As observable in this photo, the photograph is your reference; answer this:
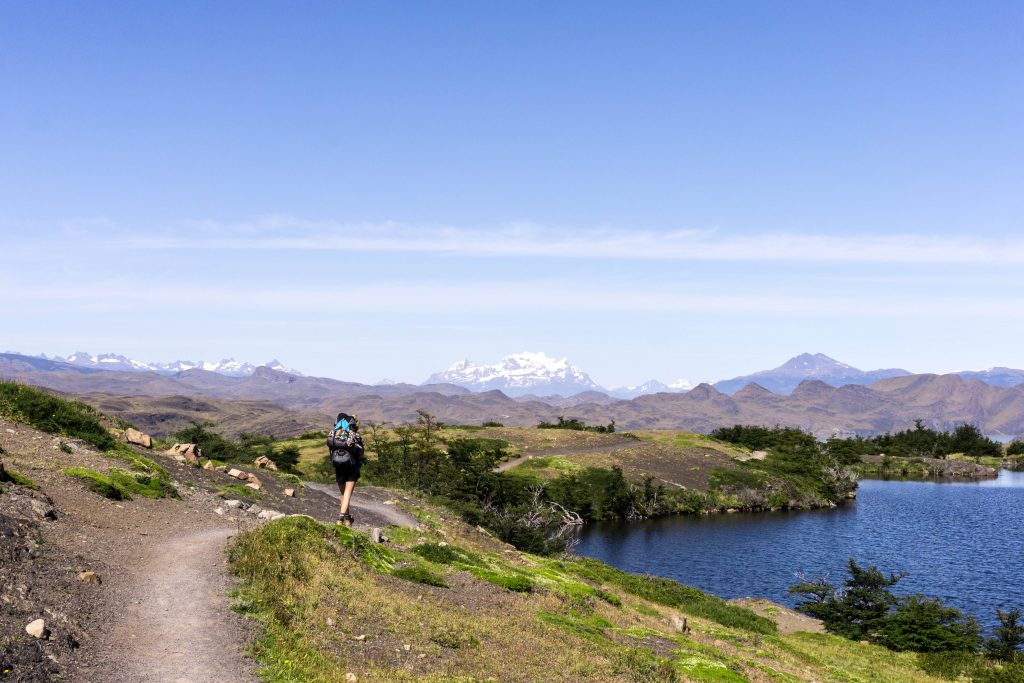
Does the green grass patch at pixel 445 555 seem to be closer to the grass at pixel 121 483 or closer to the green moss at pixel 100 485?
the grass at pixel 121 483

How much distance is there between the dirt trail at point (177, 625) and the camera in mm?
12586

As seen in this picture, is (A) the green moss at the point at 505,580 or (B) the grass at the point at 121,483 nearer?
(A) the green moss at the point at 505,580

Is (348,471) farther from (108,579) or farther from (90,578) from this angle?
(90,578)

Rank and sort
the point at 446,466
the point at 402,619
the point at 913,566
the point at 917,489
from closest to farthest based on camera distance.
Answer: the point at 402,619
the point at 913,566
the point at 446,466
the point at 917,489

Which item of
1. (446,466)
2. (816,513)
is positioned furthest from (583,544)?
(816,513)

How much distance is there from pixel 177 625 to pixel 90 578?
314 centimetres

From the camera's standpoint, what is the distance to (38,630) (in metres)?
12.5

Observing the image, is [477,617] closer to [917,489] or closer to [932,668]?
[932,668]

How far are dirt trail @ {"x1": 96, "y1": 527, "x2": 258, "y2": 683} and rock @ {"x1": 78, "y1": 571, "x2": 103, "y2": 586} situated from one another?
523 mm

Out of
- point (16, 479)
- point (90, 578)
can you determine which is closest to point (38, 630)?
point (90, 578)

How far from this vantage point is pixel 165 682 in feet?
39.5

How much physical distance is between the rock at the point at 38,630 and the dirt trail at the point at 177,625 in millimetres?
1167

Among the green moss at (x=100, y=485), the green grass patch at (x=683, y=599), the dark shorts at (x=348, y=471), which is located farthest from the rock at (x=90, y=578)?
the green grass patch at (x=683, y=599)

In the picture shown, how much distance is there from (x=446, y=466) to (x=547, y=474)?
139 ft
